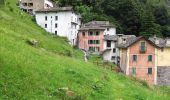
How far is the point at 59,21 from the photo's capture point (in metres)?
95.1

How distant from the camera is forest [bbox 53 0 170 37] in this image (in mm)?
115438

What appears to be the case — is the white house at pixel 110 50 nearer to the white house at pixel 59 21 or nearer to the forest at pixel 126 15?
the white house at pixel 59 21

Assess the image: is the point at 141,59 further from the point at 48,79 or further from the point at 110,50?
the point at 48,79

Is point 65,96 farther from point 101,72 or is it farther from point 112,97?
point 101,72

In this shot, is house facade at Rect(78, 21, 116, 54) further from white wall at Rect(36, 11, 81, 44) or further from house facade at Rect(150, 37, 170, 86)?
house facade at Rect(150, 37, 170, 86)

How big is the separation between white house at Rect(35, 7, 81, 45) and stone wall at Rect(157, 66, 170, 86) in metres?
23.3

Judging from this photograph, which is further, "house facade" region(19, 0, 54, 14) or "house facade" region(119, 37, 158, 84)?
"house facade" region(19, 0, 54, 14)

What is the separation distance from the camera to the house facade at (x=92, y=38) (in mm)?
95750

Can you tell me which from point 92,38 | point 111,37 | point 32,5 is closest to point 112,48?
point 111,37

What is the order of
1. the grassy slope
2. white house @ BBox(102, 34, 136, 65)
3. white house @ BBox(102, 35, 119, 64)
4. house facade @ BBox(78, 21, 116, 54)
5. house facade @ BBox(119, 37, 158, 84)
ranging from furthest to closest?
house facade @ BBox(78, 21, 116, 54), white house @ BBox(102, 35, 119, 64), white house @ BBox(102, 34, 136, 65), house facade @ BBox(119, 37, 158, 84), the grassy slope

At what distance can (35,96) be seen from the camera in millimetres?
28188

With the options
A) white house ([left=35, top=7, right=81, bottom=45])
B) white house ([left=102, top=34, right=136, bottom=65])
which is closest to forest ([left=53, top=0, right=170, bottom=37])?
white house ([left=35, top=7, right=81, bottom=45])

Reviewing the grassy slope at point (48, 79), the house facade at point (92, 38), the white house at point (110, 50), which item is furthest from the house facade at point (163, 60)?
the grassy slope at point (48, 79)

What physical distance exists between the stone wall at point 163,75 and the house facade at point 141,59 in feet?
7.45
